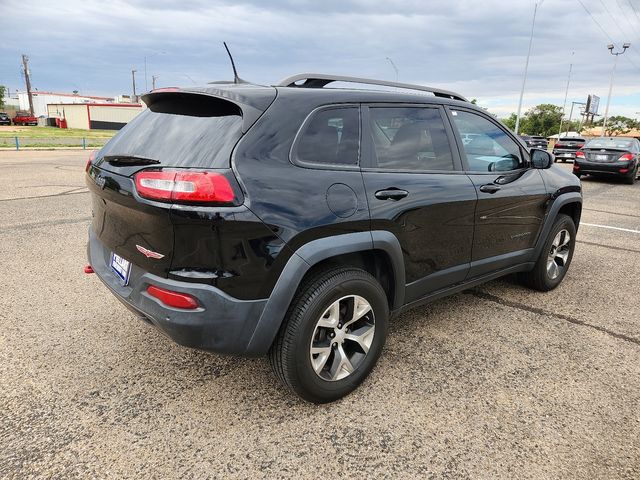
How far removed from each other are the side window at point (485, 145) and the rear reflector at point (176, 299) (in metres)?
Result: 2.23

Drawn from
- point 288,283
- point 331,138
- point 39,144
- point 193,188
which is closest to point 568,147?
point 331,138

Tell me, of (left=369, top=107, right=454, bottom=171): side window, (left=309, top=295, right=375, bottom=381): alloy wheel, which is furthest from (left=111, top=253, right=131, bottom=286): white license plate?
(left=369, top=107, right=454, bottom=171): side window

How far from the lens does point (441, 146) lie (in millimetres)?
3234

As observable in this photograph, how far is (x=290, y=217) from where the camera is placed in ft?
7.50

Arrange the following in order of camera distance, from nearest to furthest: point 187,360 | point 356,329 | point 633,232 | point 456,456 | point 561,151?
point 456,456
point 356,329
point 187,360
point 633,232
point 561,151

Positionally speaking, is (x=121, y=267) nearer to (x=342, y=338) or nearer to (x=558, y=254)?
(x=342, y=338)

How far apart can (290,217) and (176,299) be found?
660 millimetres

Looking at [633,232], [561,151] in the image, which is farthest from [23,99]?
[633,232]

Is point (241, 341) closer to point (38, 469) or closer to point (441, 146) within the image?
point (38, 469)

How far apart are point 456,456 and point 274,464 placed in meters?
0.88

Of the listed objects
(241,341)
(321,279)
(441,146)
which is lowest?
(241,341)

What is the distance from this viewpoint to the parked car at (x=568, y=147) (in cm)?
2252

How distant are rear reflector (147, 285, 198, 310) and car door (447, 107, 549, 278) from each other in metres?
2.15

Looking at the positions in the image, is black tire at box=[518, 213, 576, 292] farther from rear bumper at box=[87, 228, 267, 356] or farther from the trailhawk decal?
the trailhawk decal
